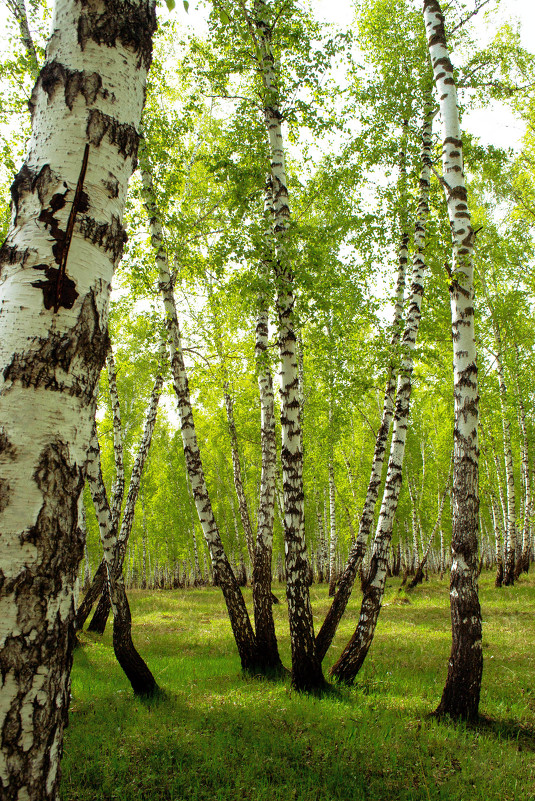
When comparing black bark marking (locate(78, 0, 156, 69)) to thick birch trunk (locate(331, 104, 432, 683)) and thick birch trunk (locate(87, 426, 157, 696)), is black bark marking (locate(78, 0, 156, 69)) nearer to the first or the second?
thick birch trunk (locate(87, 426, 157, 696))

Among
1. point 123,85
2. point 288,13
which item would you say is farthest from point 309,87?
point 123,85

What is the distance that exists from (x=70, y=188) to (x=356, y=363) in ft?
30.1

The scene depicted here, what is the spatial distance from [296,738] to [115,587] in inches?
108

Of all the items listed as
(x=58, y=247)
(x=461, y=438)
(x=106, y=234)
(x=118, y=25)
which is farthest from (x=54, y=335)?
(x=461, y=438)

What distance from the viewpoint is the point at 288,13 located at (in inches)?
294

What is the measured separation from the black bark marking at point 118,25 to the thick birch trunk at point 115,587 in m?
4.55

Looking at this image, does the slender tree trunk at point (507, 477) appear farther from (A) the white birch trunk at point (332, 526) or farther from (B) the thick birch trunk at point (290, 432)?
(B) the thick birch trunk at point (290, 432)

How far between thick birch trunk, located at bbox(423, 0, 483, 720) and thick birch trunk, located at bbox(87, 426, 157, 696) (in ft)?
12.2

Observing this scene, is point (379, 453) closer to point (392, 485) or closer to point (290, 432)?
point (392, 485)

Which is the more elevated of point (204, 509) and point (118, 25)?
point (118, 25)

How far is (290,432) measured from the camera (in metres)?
6.58

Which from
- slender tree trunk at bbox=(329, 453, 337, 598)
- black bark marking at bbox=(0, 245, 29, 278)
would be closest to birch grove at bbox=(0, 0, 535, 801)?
black bark marking at bbox=(0, 245, 29, 278)

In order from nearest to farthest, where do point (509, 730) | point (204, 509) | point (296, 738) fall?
point (296, 738), point (509, 730), point (204, 509)

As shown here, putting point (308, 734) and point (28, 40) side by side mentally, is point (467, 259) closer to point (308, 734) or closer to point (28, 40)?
point (308, 734)
